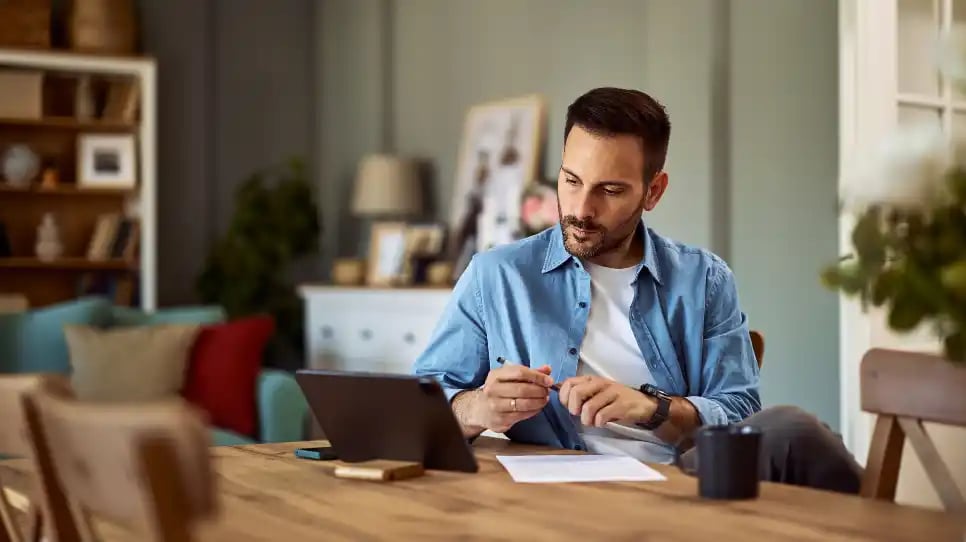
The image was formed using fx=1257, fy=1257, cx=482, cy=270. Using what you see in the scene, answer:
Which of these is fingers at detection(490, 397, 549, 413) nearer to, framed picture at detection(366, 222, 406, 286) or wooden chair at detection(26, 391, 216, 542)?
wooden chair at detection(26, 391, 216, 542)

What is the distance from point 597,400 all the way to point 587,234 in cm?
46

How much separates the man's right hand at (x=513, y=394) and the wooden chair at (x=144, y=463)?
Result: 0.89 m

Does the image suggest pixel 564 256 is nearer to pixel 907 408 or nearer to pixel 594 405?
pixel 594 405

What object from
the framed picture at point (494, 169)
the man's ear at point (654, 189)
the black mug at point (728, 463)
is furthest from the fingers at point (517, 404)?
the framed picture at point (494, 169)

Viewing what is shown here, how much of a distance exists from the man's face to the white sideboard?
2.61m

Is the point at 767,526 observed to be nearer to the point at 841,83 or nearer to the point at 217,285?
the point at 841,83

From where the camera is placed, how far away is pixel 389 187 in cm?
575

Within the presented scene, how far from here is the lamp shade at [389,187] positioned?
5746 mm

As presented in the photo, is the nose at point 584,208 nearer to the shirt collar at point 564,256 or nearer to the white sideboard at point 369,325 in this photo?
the shirt collar at point 564,256

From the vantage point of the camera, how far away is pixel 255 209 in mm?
6230

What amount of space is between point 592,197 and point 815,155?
178cm

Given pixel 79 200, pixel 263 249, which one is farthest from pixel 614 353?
pixel 79 200

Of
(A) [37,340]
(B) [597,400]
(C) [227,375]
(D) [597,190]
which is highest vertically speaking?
(D) [597,190]

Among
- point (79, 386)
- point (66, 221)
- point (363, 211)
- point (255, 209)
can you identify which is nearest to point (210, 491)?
point (79, 386)
